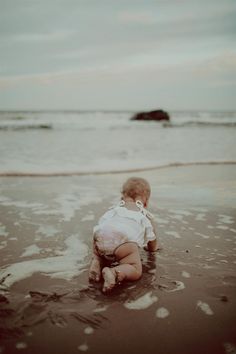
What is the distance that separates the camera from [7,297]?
103 inches

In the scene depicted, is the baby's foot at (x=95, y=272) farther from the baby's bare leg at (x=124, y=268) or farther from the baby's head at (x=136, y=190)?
the baby's head at (x=136, y=190)

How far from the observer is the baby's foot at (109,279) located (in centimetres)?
269

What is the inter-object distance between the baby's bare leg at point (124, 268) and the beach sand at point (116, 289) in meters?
0.07

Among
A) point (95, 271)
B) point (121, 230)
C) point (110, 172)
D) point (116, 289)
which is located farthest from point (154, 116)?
point (116, 289)

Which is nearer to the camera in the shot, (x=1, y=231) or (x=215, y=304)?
(x=215, y=304)

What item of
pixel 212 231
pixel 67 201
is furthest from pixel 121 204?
pixel 67 201

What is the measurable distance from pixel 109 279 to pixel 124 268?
0.21 m

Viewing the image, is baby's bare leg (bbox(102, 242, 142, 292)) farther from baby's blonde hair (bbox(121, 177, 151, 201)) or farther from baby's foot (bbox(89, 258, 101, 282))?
baby's blonde hair (bbox(121, 177, 151, 201))

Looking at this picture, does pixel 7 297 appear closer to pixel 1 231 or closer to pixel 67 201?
pixel 1 231

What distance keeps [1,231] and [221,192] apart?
3779 mm

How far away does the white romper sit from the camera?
314cm

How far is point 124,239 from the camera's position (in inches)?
124

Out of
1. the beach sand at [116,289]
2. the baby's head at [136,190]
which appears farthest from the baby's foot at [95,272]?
the baby's head at [136,190]

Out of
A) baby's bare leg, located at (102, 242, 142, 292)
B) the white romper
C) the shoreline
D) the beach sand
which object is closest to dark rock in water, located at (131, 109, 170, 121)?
the shoreline
